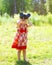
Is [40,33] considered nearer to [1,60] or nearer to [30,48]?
[30,48]

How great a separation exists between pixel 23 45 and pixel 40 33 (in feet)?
17.2

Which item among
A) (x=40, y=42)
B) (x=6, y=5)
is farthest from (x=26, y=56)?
(x=6, y=5)

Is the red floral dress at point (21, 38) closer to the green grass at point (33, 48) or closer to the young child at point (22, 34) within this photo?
the young child at point (22, 34)

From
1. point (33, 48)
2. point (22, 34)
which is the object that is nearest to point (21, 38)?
point (22, 34)

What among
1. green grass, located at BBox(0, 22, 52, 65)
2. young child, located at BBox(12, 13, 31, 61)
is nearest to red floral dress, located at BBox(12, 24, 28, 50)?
young child, located at BBox(12, 13, 31, 61)

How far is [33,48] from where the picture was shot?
9.23m

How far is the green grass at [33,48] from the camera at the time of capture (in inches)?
299

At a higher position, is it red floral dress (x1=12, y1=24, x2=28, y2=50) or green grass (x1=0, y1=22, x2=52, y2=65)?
red floral dress (x1=12, y1=24, x2=28, y2=50)

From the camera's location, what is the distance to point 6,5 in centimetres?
3120

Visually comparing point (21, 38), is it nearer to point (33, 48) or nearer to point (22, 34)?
point (22, 34)

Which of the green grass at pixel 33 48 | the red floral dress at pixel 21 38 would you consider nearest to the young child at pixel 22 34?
the red floral dress at pixel 21 38

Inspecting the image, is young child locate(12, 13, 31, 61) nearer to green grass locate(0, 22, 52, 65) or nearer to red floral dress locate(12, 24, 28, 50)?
red floral dress locate(12, 24, 28, 50)

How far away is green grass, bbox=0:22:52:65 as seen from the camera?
299 inches

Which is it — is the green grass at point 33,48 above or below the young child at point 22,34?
below
